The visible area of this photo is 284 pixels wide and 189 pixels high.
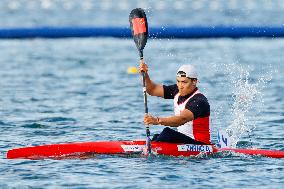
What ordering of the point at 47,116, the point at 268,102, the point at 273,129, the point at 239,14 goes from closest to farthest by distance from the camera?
the point at 273,129, the point at 47,116, the point at 268,102, the point at 239,14

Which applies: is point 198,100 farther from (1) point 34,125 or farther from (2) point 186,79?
(1) point 34,125

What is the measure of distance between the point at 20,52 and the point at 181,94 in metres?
15.7

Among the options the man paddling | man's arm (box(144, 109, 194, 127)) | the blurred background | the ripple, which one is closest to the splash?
the man paddling

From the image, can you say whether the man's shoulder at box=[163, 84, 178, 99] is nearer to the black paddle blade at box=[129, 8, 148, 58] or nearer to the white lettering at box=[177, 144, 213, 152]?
the black paddle blade at box=[129, 8, 148, 58]

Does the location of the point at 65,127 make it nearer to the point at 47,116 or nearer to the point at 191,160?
the point at 47,116

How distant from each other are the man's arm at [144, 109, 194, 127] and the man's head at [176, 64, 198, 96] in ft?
0.95

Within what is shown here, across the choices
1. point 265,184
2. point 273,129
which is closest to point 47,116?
point 273,129

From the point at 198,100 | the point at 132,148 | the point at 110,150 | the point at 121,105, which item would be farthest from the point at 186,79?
the point at 121,105

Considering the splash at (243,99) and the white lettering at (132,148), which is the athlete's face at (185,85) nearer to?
the white lettering at (132,148)

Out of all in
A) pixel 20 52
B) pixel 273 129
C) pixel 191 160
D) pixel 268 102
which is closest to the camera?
pixel 191 160

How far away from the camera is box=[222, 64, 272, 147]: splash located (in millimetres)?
15495

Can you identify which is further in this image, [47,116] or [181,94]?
[47,116]

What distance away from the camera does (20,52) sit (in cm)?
2847

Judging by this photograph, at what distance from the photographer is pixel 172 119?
42.2 feet
